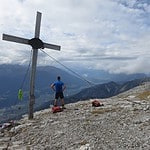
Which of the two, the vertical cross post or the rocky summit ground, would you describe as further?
the vertical cross post

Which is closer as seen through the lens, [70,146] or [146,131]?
[70,146]

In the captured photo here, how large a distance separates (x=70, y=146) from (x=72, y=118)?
7084mm

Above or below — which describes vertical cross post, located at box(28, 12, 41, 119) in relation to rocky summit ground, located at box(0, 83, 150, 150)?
above

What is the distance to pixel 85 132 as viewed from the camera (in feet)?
63.7

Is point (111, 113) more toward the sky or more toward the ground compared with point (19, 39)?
more toward the ground

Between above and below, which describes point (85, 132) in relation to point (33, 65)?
below

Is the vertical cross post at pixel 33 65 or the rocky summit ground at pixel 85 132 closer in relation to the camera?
the rocky summit ground at pixel 85 132

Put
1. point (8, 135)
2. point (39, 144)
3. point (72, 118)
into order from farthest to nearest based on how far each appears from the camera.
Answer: point (72, 118)
point (8, 135)
point (39, 144)

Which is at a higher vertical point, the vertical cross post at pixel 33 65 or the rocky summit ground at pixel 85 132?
Answer: the vertical cross post at pixel 33 65

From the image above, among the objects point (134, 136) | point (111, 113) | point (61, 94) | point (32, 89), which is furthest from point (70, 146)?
point (61, 94)

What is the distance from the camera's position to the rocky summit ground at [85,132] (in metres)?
16.9

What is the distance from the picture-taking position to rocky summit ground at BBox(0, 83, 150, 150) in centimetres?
1691

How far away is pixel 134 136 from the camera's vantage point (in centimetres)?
1761

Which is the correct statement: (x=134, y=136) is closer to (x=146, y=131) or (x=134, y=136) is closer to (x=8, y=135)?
(x=146, y=131)
